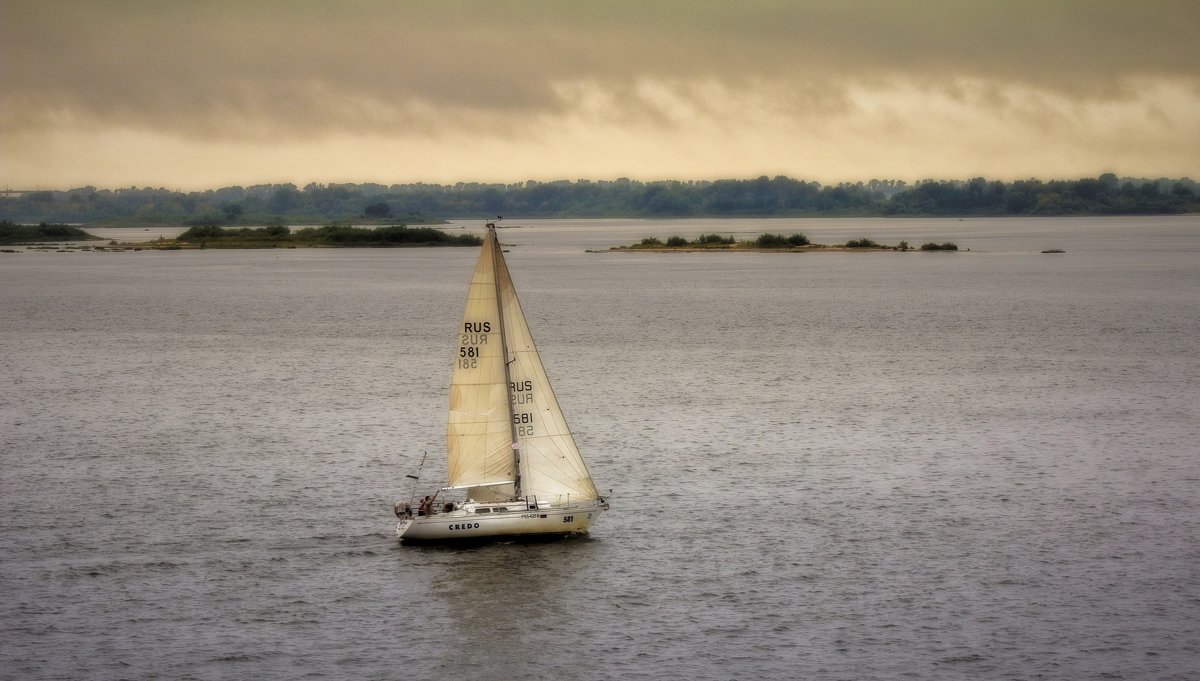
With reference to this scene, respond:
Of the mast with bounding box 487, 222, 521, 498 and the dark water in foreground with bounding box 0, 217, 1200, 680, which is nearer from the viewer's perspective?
the dark water in foreground with bounding box 0, 217, 1200, 680

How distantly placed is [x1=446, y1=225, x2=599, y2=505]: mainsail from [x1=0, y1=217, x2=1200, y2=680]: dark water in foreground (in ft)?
9.39

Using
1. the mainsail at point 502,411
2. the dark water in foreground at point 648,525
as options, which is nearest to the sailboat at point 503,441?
the mainsail at point 502,411

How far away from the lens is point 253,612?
4216 cm

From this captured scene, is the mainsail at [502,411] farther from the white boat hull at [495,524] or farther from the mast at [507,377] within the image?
the white boat hull at [495,524]

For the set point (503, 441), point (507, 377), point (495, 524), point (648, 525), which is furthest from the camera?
point (648, 525)

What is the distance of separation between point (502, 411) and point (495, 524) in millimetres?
4033

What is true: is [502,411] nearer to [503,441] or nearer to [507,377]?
[503,441]

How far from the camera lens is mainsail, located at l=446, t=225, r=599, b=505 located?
46.4 meters

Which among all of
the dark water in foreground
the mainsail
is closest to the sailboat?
the mainsail

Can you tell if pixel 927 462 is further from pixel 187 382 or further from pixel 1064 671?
pixel 187 382

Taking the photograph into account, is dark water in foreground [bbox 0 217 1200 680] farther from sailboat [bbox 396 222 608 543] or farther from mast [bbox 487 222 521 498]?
mast [bbox 487 222 521 498]

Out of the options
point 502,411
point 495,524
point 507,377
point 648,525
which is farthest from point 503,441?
point 648,525

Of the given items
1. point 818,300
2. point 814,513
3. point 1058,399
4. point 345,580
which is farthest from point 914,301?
point 345,580

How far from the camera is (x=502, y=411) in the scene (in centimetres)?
4691
